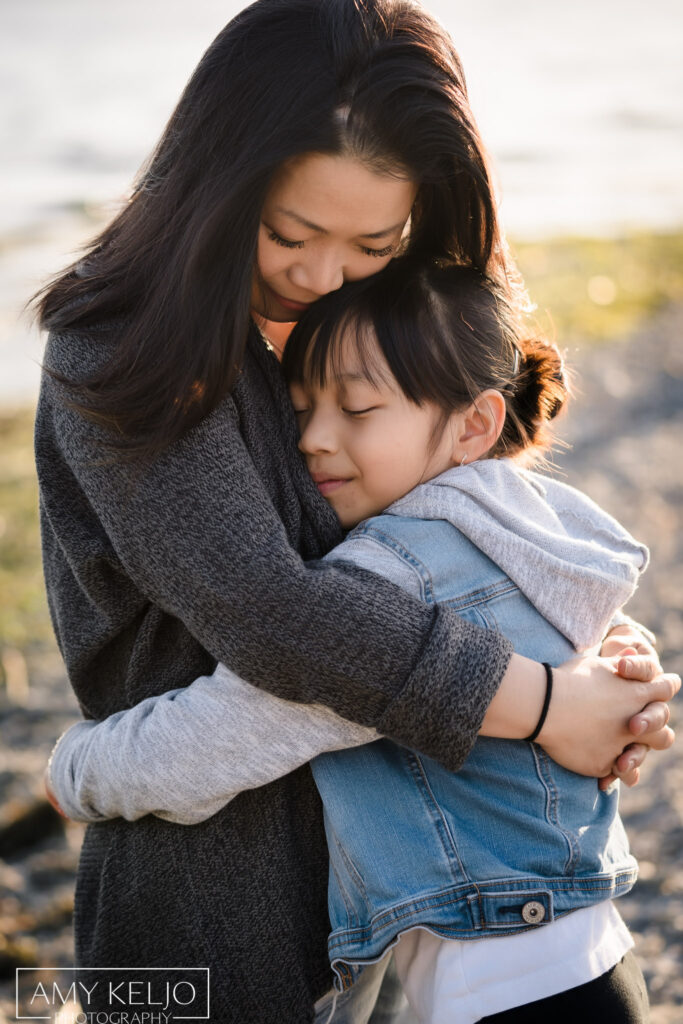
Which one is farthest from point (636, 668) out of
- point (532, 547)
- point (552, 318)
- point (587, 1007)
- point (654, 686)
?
point (552, 318)

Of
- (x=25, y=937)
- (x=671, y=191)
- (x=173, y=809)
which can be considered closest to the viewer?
(x=173, y=809)

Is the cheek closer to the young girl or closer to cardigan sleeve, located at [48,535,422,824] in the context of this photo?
the young girl

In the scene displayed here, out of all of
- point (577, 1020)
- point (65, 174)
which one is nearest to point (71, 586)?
point (577, 1020)

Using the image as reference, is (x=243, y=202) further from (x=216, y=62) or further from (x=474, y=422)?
(x=474, y=422)

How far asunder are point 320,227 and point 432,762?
897 mm

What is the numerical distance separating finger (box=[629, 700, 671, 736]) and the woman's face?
901 mm

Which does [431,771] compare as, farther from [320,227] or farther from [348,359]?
[320,227]

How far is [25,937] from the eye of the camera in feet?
8.79

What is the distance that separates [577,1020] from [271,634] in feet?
2.39

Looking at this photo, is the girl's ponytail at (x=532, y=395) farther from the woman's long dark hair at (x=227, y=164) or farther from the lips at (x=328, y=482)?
the woman's long dark hair at (x=227, y=164)

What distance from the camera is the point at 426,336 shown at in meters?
1.79

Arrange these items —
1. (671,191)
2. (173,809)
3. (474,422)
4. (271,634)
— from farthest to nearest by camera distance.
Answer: (671,191) → (474,422) → (173,809) → (271,634)

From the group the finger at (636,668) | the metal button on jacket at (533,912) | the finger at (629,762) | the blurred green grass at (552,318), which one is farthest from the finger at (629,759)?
the blurred green grass at (552,318)

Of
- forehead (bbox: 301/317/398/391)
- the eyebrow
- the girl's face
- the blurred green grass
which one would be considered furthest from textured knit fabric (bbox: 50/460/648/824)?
the blurred green grass
